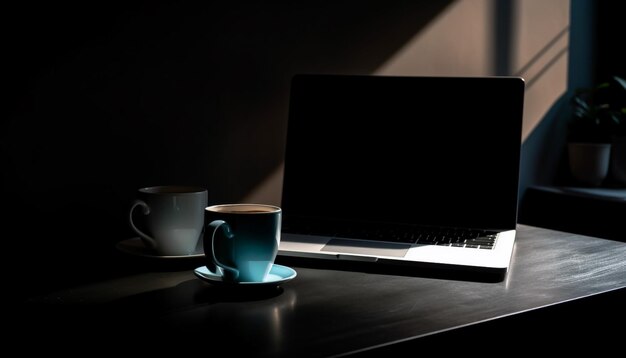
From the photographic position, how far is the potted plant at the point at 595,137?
1.70 metres

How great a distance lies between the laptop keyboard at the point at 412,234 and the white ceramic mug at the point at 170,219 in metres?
0.19

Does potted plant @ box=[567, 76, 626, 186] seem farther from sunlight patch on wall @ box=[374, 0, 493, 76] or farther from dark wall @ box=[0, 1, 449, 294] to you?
dark wall @ box=[0, 1, 449, 294]

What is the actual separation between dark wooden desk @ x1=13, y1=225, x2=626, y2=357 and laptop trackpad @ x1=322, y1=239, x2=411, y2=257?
6 cm

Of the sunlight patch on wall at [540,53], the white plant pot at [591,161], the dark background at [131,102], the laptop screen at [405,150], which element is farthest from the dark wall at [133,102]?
the white plant pot at [591,161]

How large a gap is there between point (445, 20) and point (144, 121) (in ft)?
2.39

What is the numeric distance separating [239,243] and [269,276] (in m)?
0.08

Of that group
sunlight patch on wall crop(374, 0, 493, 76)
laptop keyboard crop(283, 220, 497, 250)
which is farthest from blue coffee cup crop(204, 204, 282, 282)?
sunlight patch on wall crop(374, 0, 493, 76)

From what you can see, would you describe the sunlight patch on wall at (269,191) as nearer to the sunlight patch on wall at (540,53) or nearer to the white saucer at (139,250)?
the white saucer at (139,250)

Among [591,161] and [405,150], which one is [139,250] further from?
[591,161]

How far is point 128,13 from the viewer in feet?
3.59

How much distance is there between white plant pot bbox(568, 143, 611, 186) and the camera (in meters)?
1.69

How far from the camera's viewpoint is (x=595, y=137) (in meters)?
1.73

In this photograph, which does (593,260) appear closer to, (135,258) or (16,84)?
(135,258)

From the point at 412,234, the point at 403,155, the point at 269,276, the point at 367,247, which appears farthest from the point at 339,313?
the point at 403,155
